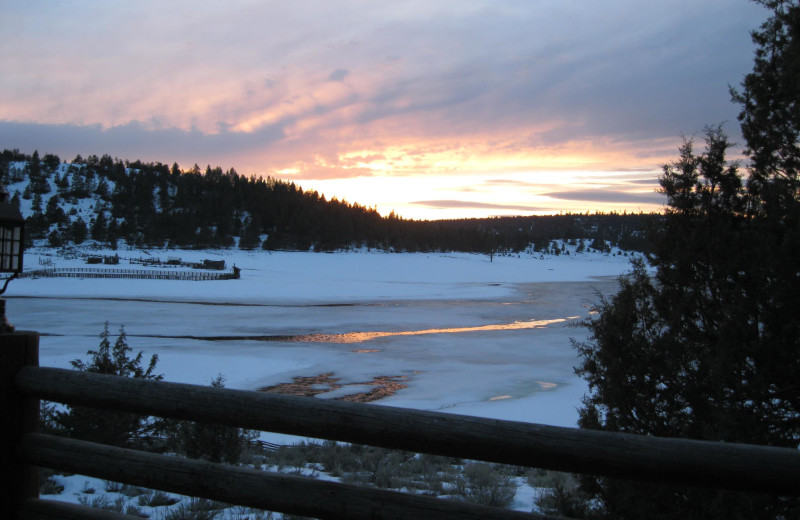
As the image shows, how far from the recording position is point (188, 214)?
91.8m

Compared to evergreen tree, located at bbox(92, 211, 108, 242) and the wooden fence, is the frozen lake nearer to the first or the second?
the wooden fence

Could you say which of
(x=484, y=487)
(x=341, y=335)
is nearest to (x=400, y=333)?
(x=341, y=335)

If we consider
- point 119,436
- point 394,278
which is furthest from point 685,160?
point 394,278

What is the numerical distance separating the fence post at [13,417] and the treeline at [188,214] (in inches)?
3187

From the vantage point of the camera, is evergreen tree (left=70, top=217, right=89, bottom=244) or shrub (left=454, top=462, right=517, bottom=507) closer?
shrub (left=454, top=462, right=517, bottom=507)

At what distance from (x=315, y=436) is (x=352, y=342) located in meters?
16.7

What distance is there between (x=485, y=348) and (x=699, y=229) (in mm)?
12670

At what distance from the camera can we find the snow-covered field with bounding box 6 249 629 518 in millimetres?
12215

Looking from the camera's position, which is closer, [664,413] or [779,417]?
[779,417]

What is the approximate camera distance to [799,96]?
4.96 metres

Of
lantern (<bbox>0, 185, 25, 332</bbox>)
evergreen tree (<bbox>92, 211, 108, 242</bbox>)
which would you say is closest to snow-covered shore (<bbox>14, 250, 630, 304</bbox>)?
evergreen tree (<bbox>92, 211, 108, 242</bbox>)

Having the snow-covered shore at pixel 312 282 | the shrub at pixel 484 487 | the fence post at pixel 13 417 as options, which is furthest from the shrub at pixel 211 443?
the snow-covered shore at pixel 312 282

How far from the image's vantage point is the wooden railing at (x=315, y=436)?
188 centimetres

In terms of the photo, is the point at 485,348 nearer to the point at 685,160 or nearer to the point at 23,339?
the point at 685,160
